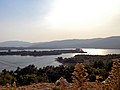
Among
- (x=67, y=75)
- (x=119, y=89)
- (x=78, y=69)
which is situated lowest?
(x=67, y=75)

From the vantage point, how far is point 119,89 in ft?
11.8

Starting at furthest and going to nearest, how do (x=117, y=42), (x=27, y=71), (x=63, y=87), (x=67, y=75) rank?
(x=117, y=42) < (x=27, y=71) < (x=67, y=75) < (x=63, y=87)

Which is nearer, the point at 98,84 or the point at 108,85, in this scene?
the point at 108,85

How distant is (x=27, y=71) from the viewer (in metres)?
24.8

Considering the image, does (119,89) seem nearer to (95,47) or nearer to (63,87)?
(63,87)

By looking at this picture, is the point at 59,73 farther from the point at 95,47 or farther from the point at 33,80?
the point at 95,47

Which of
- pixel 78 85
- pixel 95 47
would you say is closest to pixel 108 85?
pixel 78 85

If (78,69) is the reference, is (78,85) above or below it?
below

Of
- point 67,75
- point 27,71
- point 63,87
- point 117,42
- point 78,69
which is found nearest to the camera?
point 78,69

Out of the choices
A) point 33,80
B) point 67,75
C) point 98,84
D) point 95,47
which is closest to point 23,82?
point 33,80

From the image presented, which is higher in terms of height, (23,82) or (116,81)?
(116,81)

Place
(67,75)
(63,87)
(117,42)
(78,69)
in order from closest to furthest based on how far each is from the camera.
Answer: (78,69), (63,87), (67,75), (117,42)

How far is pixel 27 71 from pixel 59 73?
14.9 ft

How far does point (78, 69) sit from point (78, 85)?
0.23 meters
